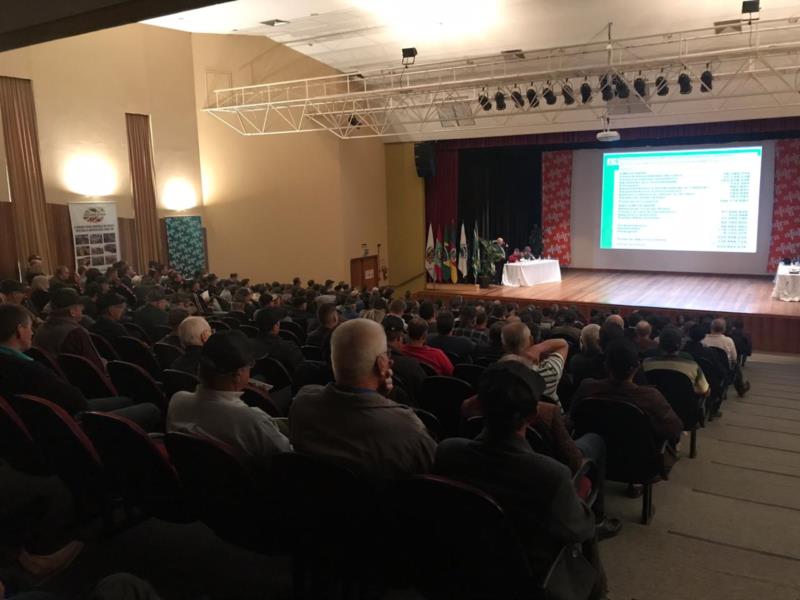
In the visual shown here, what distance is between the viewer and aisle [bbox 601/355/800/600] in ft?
8.63

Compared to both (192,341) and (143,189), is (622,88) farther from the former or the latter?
(143,189)

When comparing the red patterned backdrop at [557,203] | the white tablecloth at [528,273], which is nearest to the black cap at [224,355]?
the white tablecloth at [528,273]

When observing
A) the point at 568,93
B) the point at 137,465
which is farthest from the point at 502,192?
the point at 137,465

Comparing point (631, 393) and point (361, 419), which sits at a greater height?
point (361, 419)

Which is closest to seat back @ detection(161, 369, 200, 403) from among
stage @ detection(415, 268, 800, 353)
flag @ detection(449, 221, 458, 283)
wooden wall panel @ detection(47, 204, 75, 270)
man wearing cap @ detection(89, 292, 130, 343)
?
man wearing cap @ detection(89, 292, 130, 343)

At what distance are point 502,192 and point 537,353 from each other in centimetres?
1347

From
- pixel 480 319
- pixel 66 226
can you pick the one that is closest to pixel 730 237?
pixel 480 319

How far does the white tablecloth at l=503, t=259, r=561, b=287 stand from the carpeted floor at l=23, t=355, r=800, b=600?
10873 millimetres

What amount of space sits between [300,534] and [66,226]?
36.0 ft

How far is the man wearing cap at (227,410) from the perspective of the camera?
7.68 ft

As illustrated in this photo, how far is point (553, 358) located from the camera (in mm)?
3705

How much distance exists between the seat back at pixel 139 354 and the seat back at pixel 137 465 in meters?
1.88

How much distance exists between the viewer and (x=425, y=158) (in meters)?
15.2

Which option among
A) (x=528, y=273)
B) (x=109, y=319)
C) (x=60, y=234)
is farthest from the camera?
(x=528, y=273)
